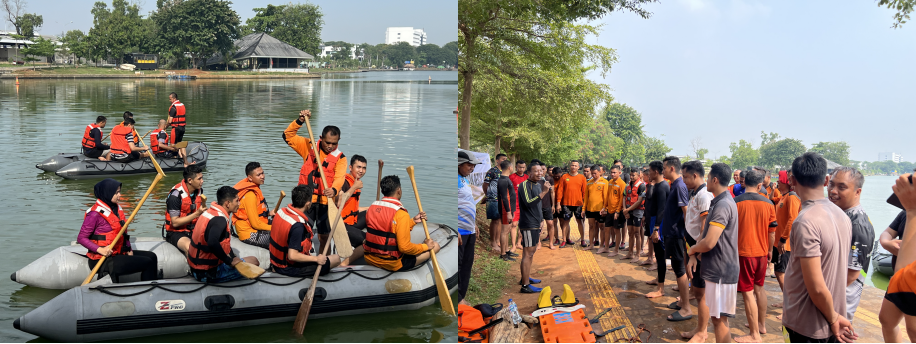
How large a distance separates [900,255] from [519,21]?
888 centimetres

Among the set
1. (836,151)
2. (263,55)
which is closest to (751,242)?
(836,151)

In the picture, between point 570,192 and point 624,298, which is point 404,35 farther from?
point 624,298

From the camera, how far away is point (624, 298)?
6.37 metres

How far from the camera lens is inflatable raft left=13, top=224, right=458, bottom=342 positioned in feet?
17.2

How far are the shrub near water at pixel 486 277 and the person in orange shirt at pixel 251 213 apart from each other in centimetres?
264

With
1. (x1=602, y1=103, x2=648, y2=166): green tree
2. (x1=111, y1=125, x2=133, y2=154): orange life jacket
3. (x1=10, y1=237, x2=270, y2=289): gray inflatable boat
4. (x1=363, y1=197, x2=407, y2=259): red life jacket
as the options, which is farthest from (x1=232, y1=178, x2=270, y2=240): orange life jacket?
(x1=602, y1=103, x2=648, y2=166): green tree

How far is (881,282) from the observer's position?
9359 mm

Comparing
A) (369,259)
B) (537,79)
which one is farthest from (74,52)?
(369,259)

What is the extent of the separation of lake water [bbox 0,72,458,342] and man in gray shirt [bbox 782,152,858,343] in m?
3.05

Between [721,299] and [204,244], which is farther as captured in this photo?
[204,244]

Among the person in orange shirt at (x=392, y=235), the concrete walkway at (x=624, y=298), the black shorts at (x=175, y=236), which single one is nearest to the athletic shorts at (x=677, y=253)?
the concrete walkway at (x=624, y=298)

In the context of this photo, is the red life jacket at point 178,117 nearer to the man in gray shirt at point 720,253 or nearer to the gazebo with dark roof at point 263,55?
the man in gray shirt at point 720,253

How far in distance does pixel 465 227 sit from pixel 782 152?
1868 inches

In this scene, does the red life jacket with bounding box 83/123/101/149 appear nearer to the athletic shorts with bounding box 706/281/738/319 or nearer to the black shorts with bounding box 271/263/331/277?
the black shorts with bounding box 271/263/331/277
